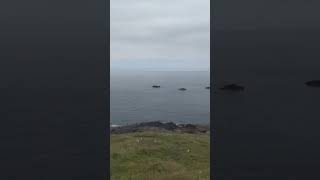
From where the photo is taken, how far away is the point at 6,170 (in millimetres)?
6734

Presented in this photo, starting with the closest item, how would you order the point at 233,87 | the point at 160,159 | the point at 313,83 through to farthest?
the point at 233,87
the point at 313,83
the point at 160,159

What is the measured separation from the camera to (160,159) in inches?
778

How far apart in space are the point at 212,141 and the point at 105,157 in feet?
5.55

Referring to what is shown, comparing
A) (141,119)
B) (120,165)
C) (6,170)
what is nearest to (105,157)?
(6,170)

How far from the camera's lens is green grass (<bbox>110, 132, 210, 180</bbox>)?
16312 millimetres

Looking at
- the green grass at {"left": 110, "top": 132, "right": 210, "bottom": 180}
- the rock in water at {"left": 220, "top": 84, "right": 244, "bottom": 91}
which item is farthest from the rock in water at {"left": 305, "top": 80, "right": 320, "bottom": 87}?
the green grass at {"left": 110, "top": 132, "right": 210, "bottom": 180}

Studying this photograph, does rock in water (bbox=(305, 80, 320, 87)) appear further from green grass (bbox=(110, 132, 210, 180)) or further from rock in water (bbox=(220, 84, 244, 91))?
green grass (bbox=(110, 132, 210, 180))

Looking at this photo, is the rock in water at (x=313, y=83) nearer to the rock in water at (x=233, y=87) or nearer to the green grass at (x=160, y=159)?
the rock in water at (x=233, y=87)

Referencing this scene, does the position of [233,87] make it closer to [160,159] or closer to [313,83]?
[313,83]

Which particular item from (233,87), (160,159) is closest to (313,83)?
(233,87)

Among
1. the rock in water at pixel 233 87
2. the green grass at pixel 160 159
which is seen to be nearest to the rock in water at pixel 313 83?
the rock in water at pixel 233 87

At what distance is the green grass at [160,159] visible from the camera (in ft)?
53.5

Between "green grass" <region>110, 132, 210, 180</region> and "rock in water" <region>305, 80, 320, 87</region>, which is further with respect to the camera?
"green grass" <region>110, 132, 210, 180</region>

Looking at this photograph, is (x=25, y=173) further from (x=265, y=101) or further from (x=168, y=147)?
(x=168, y=147)
